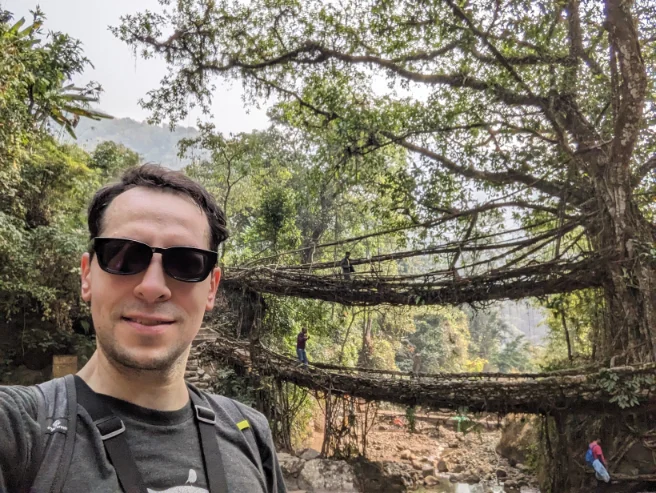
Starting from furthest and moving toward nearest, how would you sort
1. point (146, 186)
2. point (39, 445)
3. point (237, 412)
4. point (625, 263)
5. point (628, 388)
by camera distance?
point (625, 263)
point (628, 388)
point (237, 412)
point (146, 186)
point (39, 445)

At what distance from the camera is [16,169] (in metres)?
4.86

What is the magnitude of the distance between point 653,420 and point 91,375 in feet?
16.9

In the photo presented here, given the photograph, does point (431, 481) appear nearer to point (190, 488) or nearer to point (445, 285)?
point (445, 285)

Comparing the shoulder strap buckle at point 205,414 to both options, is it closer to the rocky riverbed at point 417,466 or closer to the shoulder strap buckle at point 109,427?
the shoulder strap buckle at point 109,427

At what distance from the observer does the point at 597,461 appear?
4352 mm

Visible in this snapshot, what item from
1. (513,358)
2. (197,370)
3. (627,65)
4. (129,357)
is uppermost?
(627,65)

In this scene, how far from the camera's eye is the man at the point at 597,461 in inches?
171

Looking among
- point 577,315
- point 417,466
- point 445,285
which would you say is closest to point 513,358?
point 417,466

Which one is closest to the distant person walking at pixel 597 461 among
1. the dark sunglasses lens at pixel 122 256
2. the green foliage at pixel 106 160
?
the dark sunglasses lens at pixel 122 256

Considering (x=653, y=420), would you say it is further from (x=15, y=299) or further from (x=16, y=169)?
(x=15, y=299)

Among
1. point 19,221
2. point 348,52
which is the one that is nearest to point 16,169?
point 19,221

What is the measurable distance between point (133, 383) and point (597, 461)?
17.5 feet

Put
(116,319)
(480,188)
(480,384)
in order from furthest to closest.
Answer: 1. (480,188)
2. (480,384)
3. (116,319)

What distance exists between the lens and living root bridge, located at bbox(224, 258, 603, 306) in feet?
14.1
